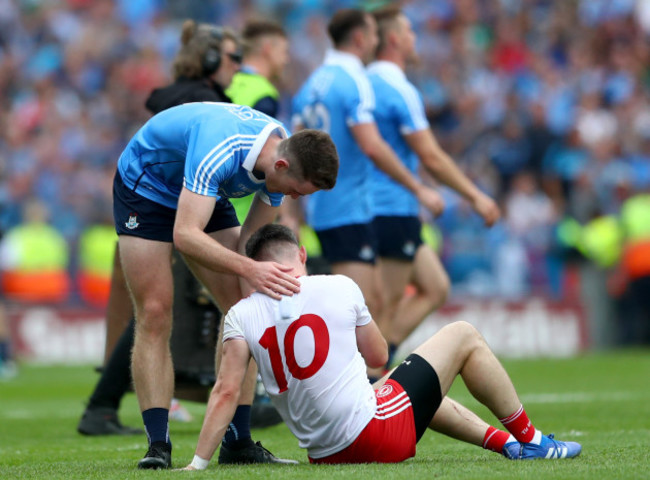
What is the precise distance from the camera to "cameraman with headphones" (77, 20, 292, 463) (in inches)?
298

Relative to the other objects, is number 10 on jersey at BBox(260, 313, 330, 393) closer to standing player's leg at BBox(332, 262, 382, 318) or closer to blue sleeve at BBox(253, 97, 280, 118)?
blue sleeve at BBox(253, 97, 280, 118)

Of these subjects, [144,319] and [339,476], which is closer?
[339,476]

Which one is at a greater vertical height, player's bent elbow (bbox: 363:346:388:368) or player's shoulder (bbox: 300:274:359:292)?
player's shoulder (bbox: 300:274:359:292)

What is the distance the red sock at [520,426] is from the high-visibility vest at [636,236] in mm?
12189

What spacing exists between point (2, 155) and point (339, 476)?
54.1 ft

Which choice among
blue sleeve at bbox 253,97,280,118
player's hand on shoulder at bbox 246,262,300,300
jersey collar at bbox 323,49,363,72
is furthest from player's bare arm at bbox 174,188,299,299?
jersey collar at bbox 323,49,363,72

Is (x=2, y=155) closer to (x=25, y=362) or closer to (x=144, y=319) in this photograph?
(x=25, y=362)

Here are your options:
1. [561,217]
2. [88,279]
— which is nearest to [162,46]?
[88,279]

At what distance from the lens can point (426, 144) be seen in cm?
917

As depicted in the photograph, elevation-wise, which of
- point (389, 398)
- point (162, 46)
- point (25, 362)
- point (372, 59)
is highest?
point (162, 46)

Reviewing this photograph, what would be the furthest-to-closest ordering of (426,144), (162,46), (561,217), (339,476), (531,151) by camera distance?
(162,46) < (531,151) < (561,217) < (426,144) < (339,476)

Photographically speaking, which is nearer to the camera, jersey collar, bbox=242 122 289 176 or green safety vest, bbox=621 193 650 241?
jersey collar, bbox=242 122 289 176

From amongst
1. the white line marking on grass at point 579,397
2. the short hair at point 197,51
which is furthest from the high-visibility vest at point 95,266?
the short hair at point 197,51

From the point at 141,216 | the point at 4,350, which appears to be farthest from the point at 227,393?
the point at 4,350
